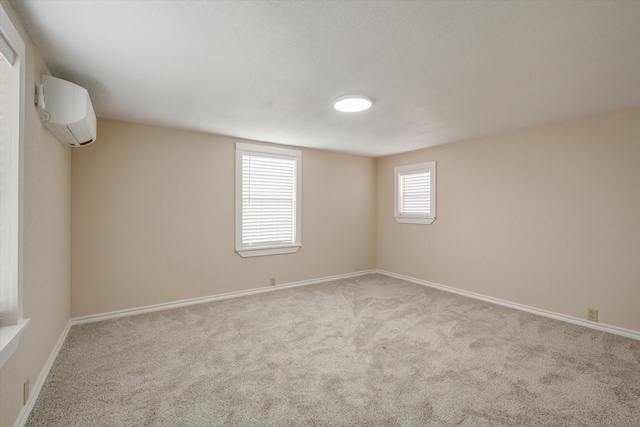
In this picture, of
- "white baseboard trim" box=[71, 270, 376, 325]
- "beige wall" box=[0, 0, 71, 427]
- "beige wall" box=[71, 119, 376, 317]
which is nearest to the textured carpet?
"white baseboard trim" box=[71, 270, 376, 325]

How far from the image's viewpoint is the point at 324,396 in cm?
202

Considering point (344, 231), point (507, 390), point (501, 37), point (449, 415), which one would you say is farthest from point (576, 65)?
point (344, 231)

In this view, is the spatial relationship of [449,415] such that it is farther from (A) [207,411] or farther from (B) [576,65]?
(B) [576,65]

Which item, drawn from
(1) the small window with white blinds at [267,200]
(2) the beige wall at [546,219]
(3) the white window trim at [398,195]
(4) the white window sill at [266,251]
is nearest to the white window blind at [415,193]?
(3) the white window trim at [398,195]

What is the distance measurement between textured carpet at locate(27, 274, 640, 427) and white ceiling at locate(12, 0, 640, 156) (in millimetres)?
2286

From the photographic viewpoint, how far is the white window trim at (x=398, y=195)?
15.9ft

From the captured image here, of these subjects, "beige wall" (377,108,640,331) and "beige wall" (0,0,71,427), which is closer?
"beige wall" (0,0,71,427)

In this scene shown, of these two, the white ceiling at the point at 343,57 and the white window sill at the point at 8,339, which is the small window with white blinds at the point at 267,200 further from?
the white window sill at the point at 8,339

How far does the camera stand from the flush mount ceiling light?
8.84 feet

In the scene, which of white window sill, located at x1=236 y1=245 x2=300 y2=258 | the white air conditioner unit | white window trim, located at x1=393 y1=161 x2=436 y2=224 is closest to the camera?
the white air conditioner unit

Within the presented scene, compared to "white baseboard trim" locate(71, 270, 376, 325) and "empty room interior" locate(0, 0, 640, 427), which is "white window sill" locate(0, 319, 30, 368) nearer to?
"empty room interior" locate(0, 0, 640, 427)

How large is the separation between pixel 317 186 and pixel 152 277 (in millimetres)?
2789

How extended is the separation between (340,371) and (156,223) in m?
2.83

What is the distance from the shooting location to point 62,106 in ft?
7.09
